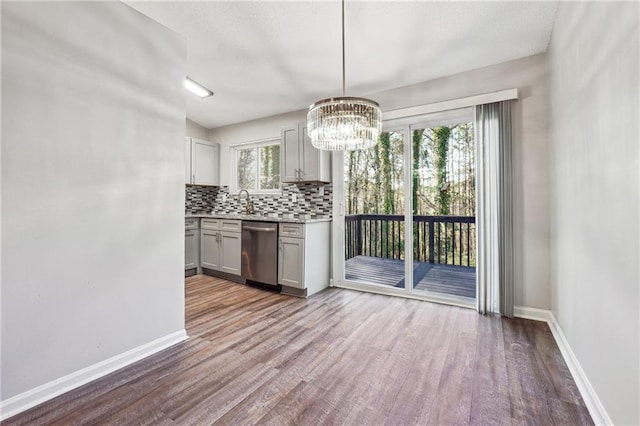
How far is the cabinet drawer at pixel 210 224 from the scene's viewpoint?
4.14 metres

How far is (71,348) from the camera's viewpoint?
5.42ft

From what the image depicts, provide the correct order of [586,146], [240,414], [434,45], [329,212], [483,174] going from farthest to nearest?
1. [329,212]
2. [483,174]
3. [434,45]
4. [586,146]
5. [240,414]

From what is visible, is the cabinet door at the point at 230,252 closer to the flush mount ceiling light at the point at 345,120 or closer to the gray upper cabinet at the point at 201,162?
the gray upper cabinet at the point at 201,162

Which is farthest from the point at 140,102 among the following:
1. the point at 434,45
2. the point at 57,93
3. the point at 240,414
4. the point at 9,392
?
the point at 434,45

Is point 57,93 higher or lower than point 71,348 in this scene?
higher

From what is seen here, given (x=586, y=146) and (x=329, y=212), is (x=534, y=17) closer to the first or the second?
(x=586, y=146)

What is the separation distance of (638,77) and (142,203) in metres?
2.64

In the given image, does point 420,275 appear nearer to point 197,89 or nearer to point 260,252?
point 260,252

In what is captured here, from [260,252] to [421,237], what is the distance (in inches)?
78.5

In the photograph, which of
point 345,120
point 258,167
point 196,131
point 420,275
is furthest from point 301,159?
point 196,131

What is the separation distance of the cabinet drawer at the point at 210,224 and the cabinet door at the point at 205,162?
71 cm

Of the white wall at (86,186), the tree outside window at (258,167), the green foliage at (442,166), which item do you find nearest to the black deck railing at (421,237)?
the green foliage at (442,166)

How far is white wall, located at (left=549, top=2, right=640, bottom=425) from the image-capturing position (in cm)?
110

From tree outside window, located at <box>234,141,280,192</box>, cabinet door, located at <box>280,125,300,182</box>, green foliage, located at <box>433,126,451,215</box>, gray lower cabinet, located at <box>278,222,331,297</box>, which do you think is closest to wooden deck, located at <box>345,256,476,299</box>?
gray lower cabinet, located at <box>278,222,331,297</box>
